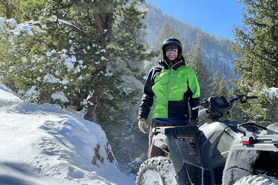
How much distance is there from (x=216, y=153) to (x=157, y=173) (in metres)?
0.73

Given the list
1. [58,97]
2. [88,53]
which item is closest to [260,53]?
[88,53]

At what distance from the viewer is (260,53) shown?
1339cm

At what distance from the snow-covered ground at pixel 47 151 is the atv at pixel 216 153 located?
1.50m

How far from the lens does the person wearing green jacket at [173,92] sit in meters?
3.60

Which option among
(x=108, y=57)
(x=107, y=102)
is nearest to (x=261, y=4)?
(x=108, y=57)

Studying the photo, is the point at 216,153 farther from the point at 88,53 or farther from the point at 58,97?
the point at 88,53

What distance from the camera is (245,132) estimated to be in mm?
2363

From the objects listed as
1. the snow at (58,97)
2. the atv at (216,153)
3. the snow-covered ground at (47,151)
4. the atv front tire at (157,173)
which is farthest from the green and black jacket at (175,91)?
the snow at (58,97)

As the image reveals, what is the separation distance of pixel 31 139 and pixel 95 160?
1533 millimetres

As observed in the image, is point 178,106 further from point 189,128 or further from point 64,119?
point 64,119

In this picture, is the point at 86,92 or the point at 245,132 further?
the point at 86,92

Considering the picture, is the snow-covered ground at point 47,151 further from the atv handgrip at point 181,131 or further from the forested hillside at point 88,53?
the forested hillside at point 88,53

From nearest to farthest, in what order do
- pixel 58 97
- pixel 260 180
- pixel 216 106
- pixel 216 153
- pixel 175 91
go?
pixel 260 180
pixel 216 153
pixel 216 106
pixel 175 91
pixel 58 97

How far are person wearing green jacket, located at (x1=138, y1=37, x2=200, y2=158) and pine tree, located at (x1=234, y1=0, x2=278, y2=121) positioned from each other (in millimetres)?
9766
